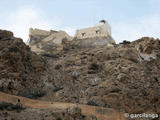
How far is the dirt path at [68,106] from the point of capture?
83.6ft

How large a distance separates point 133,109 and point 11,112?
10.7 meters

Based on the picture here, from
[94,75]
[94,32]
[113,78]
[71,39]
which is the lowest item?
[113,78]

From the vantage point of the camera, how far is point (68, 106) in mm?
25969

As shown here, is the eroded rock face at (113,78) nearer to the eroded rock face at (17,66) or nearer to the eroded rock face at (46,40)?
the eroded rock face at (17,66)

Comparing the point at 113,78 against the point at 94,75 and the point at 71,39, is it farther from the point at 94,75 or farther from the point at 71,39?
the point at 71,39

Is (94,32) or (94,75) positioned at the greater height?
(94,32)

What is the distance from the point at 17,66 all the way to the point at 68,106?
363 inches

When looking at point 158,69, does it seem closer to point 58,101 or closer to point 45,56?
point 58,101

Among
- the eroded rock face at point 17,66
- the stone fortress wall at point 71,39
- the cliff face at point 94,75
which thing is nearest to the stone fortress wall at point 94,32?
the stone fortress wall at point 71,39

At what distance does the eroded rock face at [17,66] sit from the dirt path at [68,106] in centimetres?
261

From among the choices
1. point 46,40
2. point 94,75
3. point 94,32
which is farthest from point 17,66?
point 94,32

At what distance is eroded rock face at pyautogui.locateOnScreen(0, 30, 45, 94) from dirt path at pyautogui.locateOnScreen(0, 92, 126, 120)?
2.61m

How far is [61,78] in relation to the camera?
33.2 metres

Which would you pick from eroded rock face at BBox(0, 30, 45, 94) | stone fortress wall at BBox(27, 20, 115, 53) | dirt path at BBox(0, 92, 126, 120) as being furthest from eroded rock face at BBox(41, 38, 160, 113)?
A: stone fortress wall at BBox(27, 20, 115, 53)
